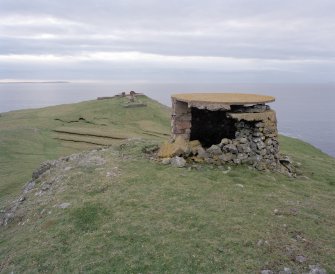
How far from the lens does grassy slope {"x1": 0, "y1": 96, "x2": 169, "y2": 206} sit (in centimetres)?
2145

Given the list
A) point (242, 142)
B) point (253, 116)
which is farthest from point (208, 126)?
point (253, 116)

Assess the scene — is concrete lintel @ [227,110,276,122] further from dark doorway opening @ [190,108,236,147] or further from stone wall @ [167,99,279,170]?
dark doorway opening @ [190,108,236,147]

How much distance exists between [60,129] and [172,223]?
23.9 meters

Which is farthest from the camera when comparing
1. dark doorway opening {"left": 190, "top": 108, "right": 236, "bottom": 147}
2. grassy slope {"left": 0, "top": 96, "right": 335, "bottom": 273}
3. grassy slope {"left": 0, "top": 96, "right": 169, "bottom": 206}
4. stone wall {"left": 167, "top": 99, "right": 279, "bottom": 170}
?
grassy slope {"left": 0, "top": 96, "right": 169, "bottom": 206}

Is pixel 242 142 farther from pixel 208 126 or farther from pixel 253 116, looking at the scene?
pixel 208 126

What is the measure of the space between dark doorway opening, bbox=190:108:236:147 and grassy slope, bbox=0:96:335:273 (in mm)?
4002

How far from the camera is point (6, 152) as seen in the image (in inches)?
949

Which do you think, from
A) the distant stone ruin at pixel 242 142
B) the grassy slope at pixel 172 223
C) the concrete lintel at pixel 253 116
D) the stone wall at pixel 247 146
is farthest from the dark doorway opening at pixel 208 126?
the grassy slope at pixel 172 223

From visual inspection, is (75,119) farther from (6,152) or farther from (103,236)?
(103,236)

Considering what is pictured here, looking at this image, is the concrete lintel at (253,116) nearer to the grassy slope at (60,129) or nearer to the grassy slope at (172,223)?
the grassy slope at (172,223)

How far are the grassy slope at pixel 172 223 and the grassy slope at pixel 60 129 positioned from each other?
6188 mm

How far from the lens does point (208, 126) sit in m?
17.3

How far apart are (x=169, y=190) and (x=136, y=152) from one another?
4.57 m

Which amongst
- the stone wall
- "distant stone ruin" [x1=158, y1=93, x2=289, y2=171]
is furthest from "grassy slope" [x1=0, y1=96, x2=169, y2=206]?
the stone wall
